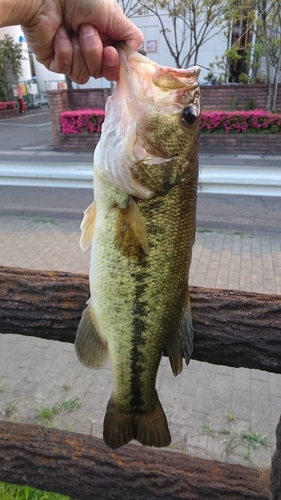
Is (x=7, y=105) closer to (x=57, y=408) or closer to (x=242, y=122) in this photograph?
(x=242, y=122)

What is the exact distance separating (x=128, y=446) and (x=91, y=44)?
1753mm

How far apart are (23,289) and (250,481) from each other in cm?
126

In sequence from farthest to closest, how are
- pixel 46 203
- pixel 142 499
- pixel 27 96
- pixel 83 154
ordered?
pixel 27 96 → pixel 83 154 → pixel 46 203 → pixel 142 499

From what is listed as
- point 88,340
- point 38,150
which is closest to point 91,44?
point 88,340

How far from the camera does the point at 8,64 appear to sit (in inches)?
904

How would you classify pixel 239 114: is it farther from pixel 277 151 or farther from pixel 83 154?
pixel 83 154

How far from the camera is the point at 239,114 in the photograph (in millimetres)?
11258

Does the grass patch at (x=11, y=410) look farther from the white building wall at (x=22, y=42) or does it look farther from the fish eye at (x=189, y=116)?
the white building wall at (x=22, y=42)

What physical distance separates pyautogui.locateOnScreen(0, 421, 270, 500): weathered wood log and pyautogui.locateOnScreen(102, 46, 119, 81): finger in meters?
1.61

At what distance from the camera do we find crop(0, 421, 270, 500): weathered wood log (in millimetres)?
1759

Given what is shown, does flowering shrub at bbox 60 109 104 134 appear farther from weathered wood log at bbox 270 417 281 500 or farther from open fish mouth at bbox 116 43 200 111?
weathered wood log at bbox 270 417 281 500

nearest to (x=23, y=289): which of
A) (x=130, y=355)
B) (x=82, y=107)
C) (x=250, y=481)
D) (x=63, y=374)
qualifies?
(x=130, y=355)

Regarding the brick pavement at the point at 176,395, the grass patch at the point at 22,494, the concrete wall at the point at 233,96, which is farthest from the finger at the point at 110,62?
the concrete wall at the point at 233,96

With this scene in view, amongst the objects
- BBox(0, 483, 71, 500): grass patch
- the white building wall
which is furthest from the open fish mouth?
the white building wall
